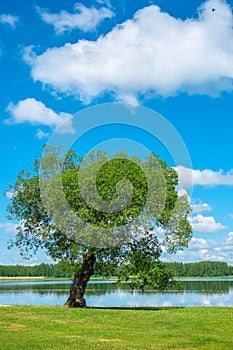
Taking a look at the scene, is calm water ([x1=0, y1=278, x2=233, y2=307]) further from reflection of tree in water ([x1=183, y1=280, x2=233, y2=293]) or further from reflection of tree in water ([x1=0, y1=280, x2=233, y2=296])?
reflection of tree in water ([x1=183, y1=280, x2=233, y2=293])

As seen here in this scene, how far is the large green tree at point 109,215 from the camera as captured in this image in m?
32.9

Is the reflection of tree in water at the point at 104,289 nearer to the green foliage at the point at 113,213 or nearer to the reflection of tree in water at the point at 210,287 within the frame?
the reflection of tree in water at the point at 210,287

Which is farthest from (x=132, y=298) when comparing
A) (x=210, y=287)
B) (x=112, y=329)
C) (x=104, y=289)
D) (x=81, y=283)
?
(x=112, y=329)

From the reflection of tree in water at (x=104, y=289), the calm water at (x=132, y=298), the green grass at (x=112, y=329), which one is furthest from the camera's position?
the reflection of tree in water at (x=104, y=289)

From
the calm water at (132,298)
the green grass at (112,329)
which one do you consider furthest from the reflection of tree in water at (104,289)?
the green grass at (112,329)

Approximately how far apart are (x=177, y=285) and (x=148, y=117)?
11.9 m

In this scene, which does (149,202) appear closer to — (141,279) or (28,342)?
(141,279)

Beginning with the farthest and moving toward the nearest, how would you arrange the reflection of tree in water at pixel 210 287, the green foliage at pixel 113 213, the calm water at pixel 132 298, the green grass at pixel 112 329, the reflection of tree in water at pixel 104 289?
the reflection of tree in water at pixel 210 287 < the reflection of tree in water at pixel 104 289 < the calm water at pixel 132 298 < the green foliage at pixel 113 213 < the green grass at pixel 112 329

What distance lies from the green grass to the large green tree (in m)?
4.95

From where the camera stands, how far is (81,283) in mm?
35031

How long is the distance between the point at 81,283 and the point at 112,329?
13347 mm

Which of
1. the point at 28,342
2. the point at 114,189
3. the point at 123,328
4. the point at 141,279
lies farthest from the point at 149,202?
the point at 28,342

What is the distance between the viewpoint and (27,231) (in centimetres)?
3709

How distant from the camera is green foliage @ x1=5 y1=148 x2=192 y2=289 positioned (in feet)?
108
